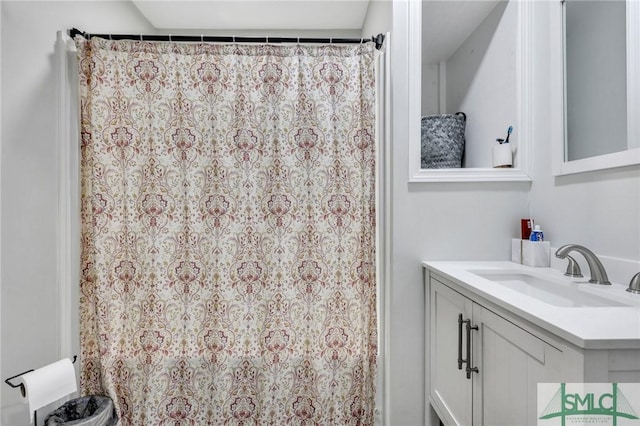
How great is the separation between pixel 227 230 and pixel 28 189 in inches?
33.8

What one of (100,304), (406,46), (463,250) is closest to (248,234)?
(100,304)

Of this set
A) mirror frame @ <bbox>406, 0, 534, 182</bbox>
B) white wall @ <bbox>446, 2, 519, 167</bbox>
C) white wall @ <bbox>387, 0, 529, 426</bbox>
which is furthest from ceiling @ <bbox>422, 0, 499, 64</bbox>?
white wall @ <bbox>387, 0, 529, 426</bbox>

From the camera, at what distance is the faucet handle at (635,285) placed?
40.2 inches

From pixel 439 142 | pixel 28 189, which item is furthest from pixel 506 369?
pixel 28 189

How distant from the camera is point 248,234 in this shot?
170cm

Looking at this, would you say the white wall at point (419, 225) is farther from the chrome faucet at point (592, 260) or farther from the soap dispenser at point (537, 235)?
the chrome faucet at point (592, 260)

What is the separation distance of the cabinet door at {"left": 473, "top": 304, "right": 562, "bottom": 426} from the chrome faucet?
0.33 metres

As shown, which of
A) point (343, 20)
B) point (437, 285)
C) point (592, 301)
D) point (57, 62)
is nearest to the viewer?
point (592, 301)

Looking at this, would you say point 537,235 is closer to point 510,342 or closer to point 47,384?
point 510,342

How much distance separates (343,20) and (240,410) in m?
2.45

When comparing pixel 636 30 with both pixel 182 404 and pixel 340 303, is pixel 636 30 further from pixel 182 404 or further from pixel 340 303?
pixel 182 404

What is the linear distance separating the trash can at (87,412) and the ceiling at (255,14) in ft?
7.31

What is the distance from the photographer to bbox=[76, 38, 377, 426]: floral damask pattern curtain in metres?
1.66

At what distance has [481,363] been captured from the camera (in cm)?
112
